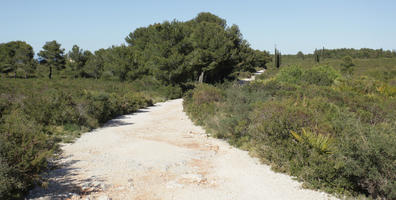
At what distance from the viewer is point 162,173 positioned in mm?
6891

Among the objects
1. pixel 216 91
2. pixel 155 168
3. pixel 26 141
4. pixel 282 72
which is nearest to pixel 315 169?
pixel 155 168

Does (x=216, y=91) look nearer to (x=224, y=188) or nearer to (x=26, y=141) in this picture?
(x=224, y=188)

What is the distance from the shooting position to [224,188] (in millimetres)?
6023

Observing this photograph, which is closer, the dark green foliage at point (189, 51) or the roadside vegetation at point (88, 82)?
the roadside vegetation at point (88, 82)

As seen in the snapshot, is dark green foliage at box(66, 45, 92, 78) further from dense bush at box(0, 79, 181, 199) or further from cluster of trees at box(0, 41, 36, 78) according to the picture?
dense bush at box(0, 79, 181, 199)

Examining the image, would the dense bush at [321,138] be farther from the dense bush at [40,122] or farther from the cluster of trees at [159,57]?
the cluster of trees at [159,57]

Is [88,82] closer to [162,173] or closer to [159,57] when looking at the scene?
[159,57]

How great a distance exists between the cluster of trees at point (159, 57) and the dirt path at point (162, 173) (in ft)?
63.7

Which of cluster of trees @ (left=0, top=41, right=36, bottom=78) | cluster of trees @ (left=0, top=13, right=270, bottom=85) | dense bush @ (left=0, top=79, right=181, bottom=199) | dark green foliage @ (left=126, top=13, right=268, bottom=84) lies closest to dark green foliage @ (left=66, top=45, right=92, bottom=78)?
cluster of trees @ (left=0, top=13, right=270, bottom=85)

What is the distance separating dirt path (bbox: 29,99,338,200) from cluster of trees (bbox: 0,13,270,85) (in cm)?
1942

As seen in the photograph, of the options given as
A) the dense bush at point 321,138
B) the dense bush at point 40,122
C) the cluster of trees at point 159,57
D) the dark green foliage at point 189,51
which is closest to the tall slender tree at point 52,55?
the cluster of trees at point 159,57

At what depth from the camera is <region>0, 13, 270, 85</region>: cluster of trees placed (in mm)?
29797

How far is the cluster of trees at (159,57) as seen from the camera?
29797mm

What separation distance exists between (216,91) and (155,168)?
8.65m
